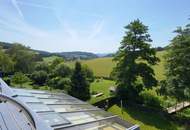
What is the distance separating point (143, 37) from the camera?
78.3 feet

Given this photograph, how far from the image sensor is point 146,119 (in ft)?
65.2

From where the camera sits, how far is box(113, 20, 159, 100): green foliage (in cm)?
2328

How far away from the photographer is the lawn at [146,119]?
18.1 meters

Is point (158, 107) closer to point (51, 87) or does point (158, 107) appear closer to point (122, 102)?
point (122, 102)

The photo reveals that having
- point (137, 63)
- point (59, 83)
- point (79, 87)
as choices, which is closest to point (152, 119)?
point (137, 63)

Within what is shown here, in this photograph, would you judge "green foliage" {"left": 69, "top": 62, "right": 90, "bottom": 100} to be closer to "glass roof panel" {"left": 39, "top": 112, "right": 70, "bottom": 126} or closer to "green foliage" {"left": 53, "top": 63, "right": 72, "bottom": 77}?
"green foliage" {"left": 53, "top": 63, "right": 72, "bottom": 77}

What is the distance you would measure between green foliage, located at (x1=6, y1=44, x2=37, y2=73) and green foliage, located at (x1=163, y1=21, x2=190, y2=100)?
120 ft

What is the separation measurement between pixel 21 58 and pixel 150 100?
35.2 metres

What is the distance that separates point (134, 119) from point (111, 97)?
5.21 meters

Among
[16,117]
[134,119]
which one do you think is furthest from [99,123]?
[134,119]

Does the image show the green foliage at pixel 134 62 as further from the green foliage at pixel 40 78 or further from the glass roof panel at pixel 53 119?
the green foliage at pixel 40 78

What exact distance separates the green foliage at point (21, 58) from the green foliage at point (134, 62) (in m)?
31.2

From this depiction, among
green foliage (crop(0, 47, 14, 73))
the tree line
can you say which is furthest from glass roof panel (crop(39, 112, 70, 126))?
green foliage (crop(0, 47, 14, 73))

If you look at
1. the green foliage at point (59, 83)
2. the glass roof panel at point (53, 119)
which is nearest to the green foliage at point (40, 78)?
the green foliage at point (59, 83)
